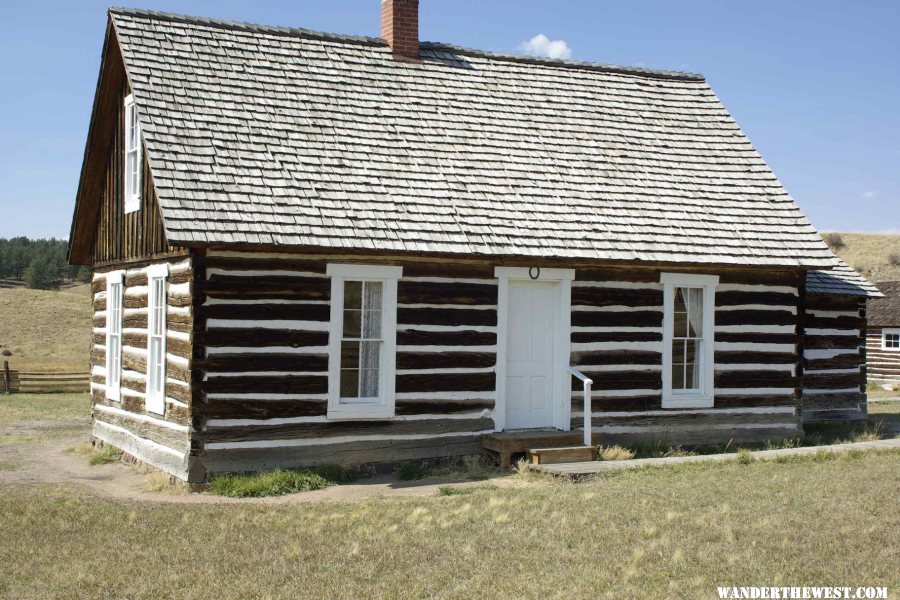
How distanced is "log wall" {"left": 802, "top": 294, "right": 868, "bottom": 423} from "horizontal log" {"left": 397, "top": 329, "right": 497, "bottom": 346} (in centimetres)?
842

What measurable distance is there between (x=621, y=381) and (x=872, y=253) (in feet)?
209

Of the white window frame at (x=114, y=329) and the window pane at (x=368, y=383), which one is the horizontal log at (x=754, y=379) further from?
the white window frame at (x=114, y=329)

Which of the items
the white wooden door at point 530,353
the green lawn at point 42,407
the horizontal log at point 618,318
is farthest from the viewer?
the green lawn at point 42,407

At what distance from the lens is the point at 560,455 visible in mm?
13156

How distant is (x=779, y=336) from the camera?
51.6ft

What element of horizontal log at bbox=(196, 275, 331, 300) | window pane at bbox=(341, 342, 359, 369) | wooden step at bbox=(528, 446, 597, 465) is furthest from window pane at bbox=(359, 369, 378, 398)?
wooden step at bbox=(528, 446, 597, 465)

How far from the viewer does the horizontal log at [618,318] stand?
14375 millimetres

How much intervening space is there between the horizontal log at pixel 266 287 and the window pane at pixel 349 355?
730 mm

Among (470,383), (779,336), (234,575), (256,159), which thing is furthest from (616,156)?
(234,575)

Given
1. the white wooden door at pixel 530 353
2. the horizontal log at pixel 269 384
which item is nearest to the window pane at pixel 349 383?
the horizontal log at pixel 269 384

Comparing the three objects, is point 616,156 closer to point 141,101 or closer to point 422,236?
point 422,236

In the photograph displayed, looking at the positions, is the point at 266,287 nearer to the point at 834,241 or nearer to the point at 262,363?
the point at 262,363

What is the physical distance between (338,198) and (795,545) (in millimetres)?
7388

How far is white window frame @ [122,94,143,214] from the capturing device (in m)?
14.7
